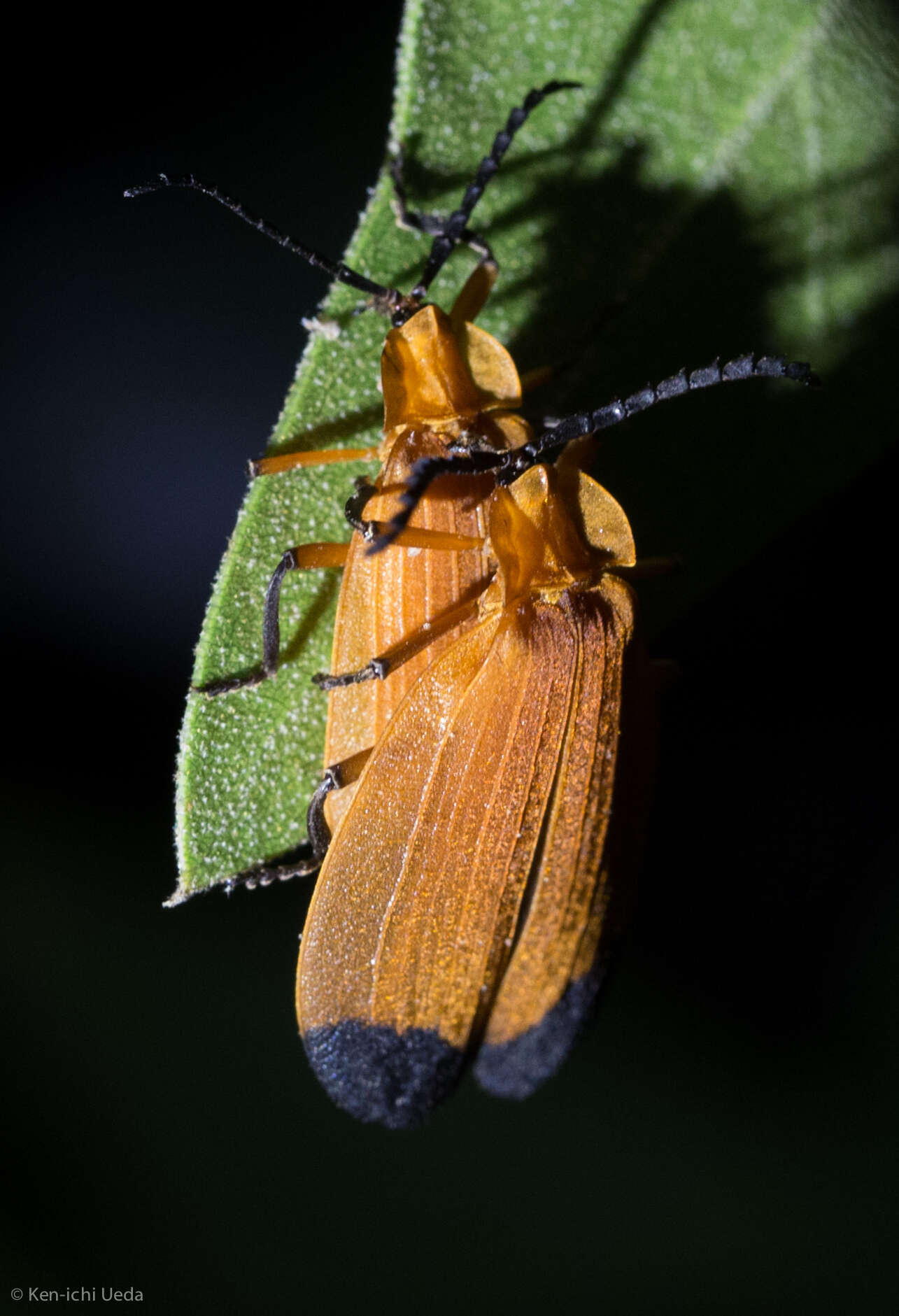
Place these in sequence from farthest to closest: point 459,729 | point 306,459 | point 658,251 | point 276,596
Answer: point 658,251 → point 306,459 → point 276,596 → point 459,729

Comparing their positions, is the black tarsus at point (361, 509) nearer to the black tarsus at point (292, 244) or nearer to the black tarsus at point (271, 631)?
the black tarsus at point (271, 631)

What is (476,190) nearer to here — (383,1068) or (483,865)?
(483,865)

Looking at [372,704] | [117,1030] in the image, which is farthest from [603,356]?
[117,1030]

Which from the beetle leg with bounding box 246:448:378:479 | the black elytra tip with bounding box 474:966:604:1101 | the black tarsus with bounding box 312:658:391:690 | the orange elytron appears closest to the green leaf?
the beetle leg with bounding box 246:448:378:479

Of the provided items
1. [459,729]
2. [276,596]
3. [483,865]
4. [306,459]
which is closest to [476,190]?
[306,459]

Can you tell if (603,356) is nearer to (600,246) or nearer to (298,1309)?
(600,246)
